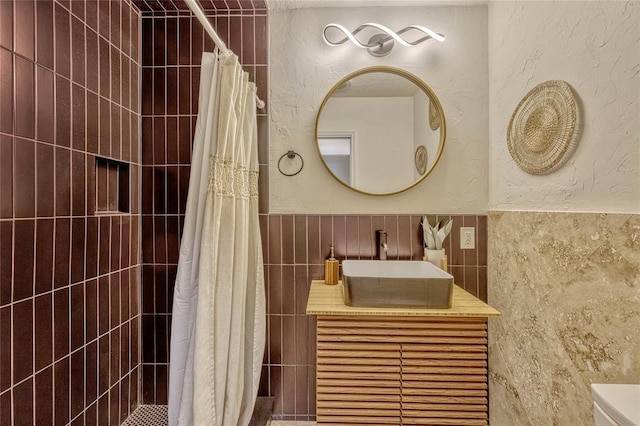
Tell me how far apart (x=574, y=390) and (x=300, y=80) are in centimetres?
177

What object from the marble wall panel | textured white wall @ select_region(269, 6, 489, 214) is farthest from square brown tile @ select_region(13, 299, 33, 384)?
the marble wall panel

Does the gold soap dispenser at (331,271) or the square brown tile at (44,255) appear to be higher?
the square brown tile at (44,255)

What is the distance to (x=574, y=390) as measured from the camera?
1.06 meters

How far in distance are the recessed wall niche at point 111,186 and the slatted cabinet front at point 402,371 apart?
1120 mm

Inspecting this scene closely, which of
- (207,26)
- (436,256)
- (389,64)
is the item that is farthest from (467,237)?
(207,26)

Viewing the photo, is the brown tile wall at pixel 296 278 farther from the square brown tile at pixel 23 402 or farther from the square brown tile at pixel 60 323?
the square brown tile at pixel 23 402

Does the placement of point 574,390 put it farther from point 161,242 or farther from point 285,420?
point 161,242

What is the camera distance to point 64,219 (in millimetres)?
1177

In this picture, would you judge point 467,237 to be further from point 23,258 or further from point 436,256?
point 23,258

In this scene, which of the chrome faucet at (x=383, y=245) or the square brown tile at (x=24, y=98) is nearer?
the square brown tile at (x=24, y=98)

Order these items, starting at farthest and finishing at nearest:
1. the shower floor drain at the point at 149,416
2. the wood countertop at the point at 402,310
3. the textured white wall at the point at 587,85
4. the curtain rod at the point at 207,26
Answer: the shower floor drain at the point at 149,416 → the wood countertop at the point at 402,310 → the curtain rod at the point at 207,26 → the textured white wall at the point at 587,85

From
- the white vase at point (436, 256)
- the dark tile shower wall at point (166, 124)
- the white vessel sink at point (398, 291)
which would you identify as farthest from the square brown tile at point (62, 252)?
the white vase at point (436, 256)

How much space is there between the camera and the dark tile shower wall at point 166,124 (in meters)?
1.73

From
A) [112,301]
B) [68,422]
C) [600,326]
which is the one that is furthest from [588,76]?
[68,422]
